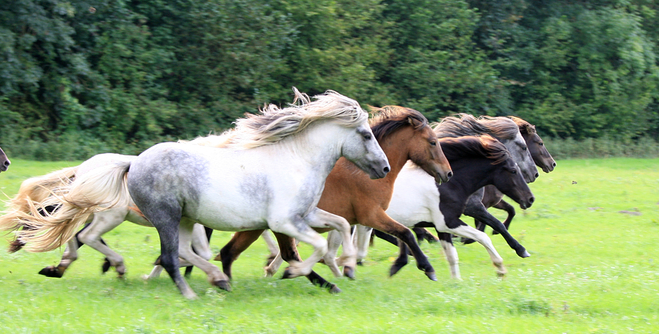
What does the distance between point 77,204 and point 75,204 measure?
2 cm

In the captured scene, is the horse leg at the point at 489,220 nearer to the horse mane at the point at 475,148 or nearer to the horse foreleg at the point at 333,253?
the horse mane at the point at 475,148

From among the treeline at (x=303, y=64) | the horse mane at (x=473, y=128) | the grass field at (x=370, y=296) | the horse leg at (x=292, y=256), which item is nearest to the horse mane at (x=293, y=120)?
the horse leg at (x=292, y=256)

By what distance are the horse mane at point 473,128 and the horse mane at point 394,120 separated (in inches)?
70.8

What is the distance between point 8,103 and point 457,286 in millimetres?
15297

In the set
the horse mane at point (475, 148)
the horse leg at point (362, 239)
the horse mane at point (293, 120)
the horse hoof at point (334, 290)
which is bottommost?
the horse leg at point (362, 239)

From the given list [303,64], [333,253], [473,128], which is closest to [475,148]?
[473,128]

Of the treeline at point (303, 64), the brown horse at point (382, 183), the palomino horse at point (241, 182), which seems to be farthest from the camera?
the treeline at point (303, 64)

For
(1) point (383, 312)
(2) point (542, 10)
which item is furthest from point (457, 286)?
(2) point (542, 10)

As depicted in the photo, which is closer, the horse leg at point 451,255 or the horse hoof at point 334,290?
the horse hoof at point 334,290

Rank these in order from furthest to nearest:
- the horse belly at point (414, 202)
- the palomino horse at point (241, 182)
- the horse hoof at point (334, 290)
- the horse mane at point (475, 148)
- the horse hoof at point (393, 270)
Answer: the horse mane at point (475, 148) → the horse belly at point (414, 202) → the horse hoof at point (393, 270) → the horse hoof at point (334, 290) → the palomino horse at point (241, 182)

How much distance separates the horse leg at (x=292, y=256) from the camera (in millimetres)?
6562

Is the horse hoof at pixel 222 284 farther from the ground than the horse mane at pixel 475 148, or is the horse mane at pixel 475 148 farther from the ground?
the horse mane at pixel 475 148

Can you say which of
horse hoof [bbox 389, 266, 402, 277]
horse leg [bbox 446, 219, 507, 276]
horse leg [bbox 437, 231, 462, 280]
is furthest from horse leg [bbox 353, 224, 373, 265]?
horse leg [bbox 446, 219, 507, 276]

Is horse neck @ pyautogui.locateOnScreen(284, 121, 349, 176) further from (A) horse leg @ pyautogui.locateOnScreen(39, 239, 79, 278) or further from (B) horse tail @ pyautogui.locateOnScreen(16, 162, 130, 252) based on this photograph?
(A) horse leg @ pyautogui.locateOnScreen(39, 239, 79, 278)
